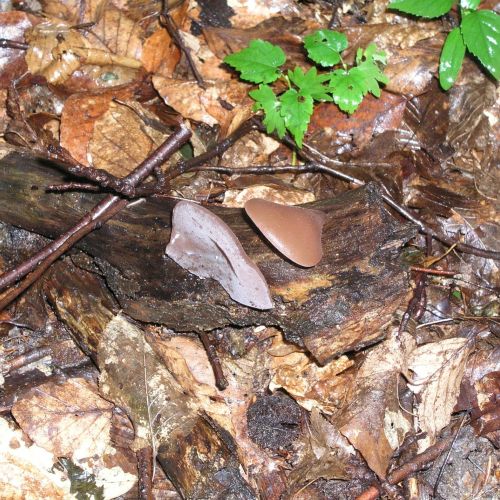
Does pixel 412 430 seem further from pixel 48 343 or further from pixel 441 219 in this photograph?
pixel 48 343

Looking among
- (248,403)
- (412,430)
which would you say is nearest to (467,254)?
(412,430)

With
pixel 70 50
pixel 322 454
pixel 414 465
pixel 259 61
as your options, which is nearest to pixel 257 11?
pixel 259 61

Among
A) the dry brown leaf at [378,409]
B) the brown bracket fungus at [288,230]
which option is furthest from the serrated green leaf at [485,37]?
the brown bracket fungus at [288,230]

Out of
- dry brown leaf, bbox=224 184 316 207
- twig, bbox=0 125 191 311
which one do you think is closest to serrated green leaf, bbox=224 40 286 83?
dry brown leaf, bbox=224 184 316 207

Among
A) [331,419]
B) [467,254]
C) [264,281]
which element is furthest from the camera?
[467,254]

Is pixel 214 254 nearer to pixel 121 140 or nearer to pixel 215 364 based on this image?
pixel 215 364

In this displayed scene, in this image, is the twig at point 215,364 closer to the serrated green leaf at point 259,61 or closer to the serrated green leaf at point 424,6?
the serrated green leaf at point 259,61
